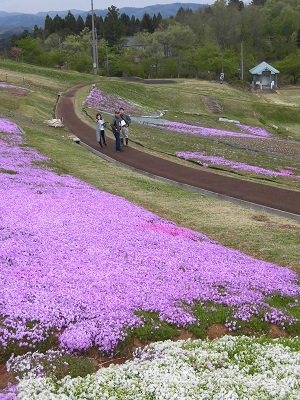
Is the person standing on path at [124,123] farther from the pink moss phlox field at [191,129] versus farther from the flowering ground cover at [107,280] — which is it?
the flowering ground cover at [107,280]

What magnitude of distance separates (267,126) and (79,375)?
231 ft

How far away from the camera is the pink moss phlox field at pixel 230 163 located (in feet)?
110

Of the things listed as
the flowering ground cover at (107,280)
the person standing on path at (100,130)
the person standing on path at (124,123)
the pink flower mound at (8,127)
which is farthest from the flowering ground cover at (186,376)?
the pink flower mound at (8,127)

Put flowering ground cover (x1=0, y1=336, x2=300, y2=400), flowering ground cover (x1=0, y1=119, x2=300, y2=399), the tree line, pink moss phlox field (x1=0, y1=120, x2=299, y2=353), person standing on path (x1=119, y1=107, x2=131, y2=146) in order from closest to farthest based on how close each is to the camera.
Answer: flowering ground cover (x1=0, y1=336, x2=300, y2=400)
flowering ground cover (x1=0, y1=119, x2=300, y2=399)
pink moss phlox field (x1=0, y1=120, x2=299, y2=353)
person standing on path (x1=119, y1=107, x2=131, y2=146)
the tree line

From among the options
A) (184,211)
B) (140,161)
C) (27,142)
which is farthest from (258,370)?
(27,142)

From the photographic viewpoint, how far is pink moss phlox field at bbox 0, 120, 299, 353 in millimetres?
10859

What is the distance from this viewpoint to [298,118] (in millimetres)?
82000

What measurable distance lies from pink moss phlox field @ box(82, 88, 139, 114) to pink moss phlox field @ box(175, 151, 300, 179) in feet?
93.1

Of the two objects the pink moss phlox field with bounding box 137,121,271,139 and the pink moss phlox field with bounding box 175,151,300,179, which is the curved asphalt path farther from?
the pink moss phlox field with bounding box 137,121,271,139

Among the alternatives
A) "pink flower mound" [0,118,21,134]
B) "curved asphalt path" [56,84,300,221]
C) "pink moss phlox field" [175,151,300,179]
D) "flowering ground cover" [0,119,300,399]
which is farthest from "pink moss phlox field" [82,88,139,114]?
"flowering ground cover" [0,119,300,399]

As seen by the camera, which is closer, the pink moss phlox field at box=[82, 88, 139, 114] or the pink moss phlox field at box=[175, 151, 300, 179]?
the pink moss phlox field at box=[175, 151, 300, 179]

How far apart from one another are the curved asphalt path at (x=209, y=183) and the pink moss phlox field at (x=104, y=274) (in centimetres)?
755

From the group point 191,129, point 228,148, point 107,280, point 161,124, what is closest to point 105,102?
point 161,124

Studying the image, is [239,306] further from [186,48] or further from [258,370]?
[186,48]
